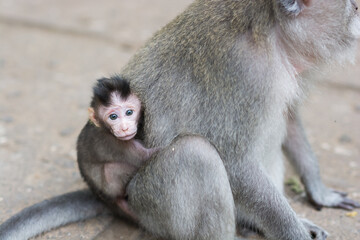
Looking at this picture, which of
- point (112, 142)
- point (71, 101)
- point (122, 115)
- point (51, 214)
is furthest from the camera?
point (71, 101)

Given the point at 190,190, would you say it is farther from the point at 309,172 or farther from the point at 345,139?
the point at 345,139

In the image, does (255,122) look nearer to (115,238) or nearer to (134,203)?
(134,203)

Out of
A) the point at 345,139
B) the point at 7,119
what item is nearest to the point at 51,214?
the point at 7,119

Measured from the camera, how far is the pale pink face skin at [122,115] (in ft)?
11.1

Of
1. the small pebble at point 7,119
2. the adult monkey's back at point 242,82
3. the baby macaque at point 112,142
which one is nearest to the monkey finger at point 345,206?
the adult monkey's back at point 242,82

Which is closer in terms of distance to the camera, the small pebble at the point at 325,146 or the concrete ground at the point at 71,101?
the concrete ground at the point at 71,101

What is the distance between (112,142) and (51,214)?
2.43 feet

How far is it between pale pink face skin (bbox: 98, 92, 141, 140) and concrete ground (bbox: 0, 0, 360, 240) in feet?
2.93

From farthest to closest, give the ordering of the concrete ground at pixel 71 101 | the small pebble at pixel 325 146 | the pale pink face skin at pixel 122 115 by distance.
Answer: the small pebble at pixel 325 146, the concrete ground at pixel 71 101, the pale pink face skin at pixel 122 115

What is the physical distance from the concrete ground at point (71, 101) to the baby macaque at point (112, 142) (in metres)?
0.46

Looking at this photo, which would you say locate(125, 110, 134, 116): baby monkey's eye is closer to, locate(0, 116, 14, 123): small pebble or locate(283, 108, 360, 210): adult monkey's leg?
locate(283, 108, 360, 210): adult monkey's leg

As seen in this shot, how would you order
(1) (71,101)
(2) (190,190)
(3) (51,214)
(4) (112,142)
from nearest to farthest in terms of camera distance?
(2) (190,190) → (4) (112,142) → (3) (51,214) → (1) (71,101)

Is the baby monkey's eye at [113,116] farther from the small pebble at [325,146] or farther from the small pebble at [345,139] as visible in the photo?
the small pebble at [345,139]

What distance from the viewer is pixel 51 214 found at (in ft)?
12.4
